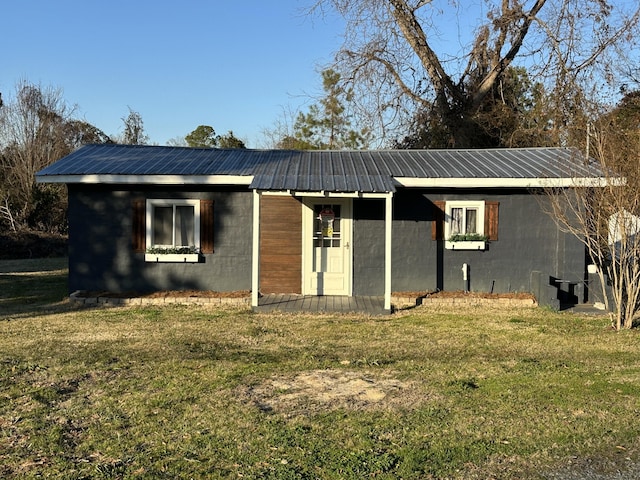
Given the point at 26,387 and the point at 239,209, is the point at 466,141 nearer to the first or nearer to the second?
the point at 239,209

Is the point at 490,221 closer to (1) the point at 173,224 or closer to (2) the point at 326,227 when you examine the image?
(2) the point at 326,227

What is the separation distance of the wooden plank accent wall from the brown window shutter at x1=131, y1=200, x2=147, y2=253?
232 cm

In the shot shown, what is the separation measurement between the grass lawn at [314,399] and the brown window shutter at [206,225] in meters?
2.50

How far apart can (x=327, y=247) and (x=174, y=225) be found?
10.1ft

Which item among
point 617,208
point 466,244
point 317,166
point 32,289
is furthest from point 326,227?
point 32,289

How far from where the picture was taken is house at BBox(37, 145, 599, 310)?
10797 mm

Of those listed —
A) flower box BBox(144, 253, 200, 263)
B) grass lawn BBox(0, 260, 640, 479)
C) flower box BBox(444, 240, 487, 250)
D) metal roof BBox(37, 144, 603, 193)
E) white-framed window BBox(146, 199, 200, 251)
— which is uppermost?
metal roof BBox(37, 144, 603, 193)

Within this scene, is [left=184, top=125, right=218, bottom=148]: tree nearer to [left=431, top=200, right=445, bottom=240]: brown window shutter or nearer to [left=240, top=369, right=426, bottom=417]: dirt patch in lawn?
[left=431, top=200, right=445, bottom=240]: brown window shutter

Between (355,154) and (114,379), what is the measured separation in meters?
8.68

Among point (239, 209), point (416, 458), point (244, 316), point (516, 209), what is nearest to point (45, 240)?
point (239, 209)

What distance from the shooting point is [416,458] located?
3.71 metres

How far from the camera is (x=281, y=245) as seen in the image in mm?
11195

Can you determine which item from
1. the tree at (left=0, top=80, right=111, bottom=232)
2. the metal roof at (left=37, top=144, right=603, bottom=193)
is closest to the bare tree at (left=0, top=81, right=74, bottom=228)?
the tree at (left=0, top=80, right=111, bottom=232)

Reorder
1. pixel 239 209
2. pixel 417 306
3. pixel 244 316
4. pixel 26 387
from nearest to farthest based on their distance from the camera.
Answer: pixel 26 387 < pixel 244 316 < pixel 417 306 < pixel 239 209
